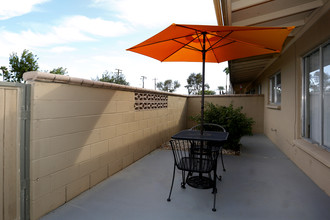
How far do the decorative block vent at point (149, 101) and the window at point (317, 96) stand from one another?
2947 mm

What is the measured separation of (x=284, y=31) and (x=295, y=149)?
2476mm

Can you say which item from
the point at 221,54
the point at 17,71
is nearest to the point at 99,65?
the point at 17,71

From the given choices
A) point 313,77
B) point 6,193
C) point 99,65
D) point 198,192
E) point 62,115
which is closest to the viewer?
point 6,193

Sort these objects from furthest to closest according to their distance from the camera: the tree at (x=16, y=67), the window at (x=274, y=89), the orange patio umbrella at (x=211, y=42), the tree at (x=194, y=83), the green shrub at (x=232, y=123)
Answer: the tree at (x=194, y=83), the tree at (x=16, y=67), the window at (x=274, y=89), the green shrub at (x=232, y=123), the orange patio umbrella at (x=211, y=42)

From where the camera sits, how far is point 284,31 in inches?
86.6

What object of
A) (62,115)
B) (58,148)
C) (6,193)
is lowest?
Answer: (6,193)

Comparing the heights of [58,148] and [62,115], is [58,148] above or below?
below

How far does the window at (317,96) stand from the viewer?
8.69 feet

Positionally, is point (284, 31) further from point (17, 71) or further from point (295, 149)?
point (17, 71)

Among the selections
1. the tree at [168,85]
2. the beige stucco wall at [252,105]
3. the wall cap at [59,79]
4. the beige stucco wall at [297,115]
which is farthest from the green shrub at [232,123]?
the tree at [168,85]

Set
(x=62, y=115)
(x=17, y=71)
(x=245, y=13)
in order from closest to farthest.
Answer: (x=62, y=115)
(x=245, y=13)
(x=17, y=71)

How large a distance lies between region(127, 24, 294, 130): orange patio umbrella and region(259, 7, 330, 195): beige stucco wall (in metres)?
0.66

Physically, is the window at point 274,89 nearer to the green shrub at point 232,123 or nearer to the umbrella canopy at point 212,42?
the green shrub at point 232,123

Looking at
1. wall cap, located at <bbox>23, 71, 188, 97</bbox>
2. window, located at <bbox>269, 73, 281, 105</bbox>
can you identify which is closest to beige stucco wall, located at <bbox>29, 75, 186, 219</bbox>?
wall cap, located at <bbox>23, 71, 188, 97</bbox>
